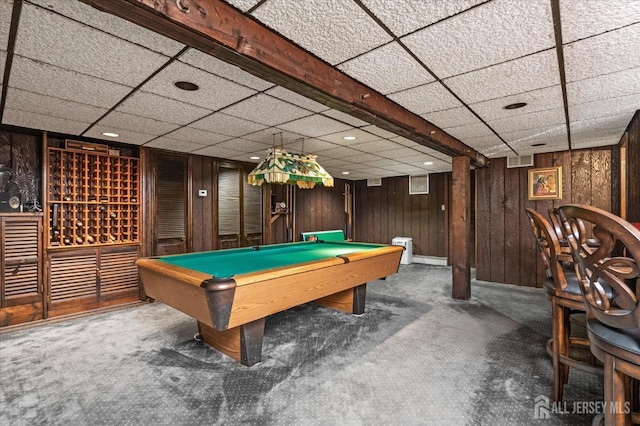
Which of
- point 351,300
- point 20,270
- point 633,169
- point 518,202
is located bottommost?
point 351,300

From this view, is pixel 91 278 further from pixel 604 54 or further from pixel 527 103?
pixel 604 54

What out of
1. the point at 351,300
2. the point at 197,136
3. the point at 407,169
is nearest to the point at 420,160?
the point at 407,169

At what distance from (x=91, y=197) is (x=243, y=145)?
213 cm

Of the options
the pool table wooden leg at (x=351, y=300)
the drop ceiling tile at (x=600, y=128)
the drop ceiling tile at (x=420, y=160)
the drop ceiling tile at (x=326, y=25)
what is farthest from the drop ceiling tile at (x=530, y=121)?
the pool table wooden leg at (x=351, y=300)

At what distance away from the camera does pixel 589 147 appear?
4613 mm

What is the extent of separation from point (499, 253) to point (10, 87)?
6.41m

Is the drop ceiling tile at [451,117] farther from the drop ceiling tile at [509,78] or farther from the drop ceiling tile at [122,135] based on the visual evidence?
the drop ceiling tile at [122,135]

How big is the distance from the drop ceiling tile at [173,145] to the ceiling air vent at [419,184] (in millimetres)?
5135

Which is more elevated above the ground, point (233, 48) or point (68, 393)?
point (233, 48)

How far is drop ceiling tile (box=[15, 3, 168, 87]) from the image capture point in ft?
5.14

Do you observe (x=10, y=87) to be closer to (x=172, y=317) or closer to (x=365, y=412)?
(x=172, y=317)

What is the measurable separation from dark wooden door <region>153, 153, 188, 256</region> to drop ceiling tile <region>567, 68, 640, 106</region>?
4.76 metres

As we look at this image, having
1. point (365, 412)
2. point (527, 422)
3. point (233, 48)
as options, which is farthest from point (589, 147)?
point (233, 48)

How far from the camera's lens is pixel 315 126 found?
3.44 metres
